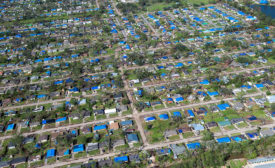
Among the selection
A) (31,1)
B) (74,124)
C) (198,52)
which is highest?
(31,1)

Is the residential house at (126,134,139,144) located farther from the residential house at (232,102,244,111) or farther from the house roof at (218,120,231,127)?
the residential house at (232,102,244,111)

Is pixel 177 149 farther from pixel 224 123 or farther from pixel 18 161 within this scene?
pixel 18 161

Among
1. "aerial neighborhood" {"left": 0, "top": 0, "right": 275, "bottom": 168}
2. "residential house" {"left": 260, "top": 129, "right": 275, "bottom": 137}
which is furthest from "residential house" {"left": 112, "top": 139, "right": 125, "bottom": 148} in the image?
"residential house" {"left": 260, "top": 129, "right": 275, "bottom": 137}

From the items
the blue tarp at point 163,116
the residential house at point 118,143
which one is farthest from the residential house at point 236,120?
the residential house at point 118,143

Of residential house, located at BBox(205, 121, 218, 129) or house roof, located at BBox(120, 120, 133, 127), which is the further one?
house roof, located at BBox(120, 120, 133, 127)

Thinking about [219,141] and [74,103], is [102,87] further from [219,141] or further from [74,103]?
[219,141]

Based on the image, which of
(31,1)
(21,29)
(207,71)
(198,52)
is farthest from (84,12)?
(207,71)

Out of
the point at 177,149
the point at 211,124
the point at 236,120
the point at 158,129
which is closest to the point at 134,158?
the point at 177,149

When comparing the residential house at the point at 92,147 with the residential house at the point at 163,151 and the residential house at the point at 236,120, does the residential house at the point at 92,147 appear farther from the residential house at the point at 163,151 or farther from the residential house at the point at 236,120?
the residential house at the point at 236,120
